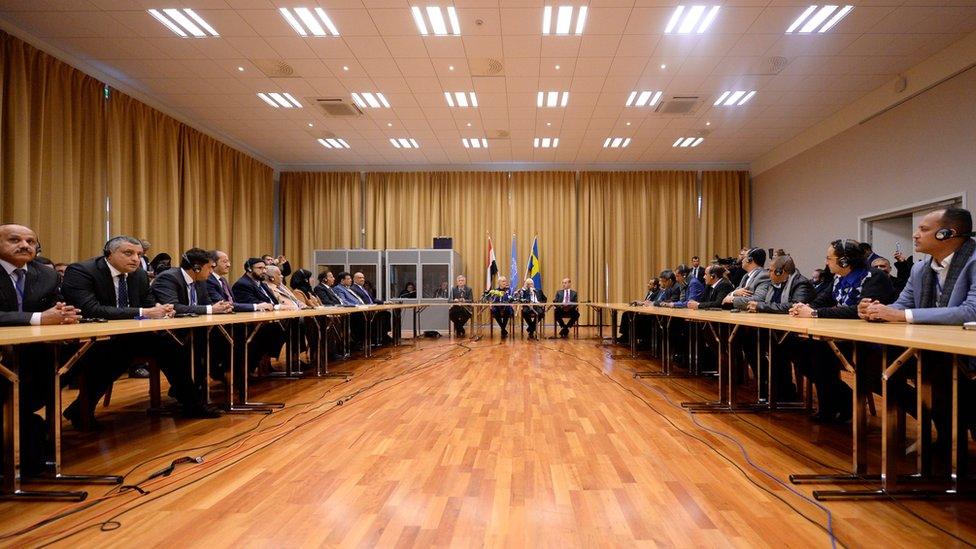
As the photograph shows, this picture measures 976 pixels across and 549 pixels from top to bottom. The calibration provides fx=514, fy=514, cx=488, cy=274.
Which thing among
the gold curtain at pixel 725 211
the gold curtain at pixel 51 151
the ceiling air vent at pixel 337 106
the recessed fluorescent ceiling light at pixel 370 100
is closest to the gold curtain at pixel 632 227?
the gold curtain at pixel 725 211

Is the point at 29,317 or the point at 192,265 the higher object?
the point at 192,265

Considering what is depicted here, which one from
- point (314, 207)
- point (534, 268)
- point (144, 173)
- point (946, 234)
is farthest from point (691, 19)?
point (314, 207)

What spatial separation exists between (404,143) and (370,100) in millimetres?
2267

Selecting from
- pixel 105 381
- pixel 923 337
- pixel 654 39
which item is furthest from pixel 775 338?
pixel 105 381

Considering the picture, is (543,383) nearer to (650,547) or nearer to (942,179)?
(650,547)

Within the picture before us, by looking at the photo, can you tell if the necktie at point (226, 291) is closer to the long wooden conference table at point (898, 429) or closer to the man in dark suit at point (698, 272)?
the long wooden conference table at point (898, 429)

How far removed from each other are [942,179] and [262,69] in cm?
848

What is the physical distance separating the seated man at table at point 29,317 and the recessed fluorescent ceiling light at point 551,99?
6119 millimetres

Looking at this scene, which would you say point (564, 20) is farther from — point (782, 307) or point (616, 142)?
point (616, 142)

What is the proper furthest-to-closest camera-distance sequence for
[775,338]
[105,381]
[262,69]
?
[262,69] → [775,338] → [105,381]

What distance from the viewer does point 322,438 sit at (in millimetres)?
2916

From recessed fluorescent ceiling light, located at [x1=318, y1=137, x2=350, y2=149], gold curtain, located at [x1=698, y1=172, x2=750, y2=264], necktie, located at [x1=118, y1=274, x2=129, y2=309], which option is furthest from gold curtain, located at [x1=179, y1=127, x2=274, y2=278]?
gold curtain, located at [x1=698, y1=172, x2=750, y2=264]

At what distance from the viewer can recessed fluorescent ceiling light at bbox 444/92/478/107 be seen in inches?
290

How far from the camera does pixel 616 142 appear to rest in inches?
387
